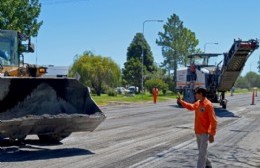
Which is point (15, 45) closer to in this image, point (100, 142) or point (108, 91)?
point (100, 142)

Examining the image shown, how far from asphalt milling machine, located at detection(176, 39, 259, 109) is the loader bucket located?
15323mm

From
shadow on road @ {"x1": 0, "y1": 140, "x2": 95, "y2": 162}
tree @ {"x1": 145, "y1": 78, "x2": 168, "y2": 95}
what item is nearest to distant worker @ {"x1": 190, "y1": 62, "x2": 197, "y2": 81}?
shadow on road @ {"x1": 0, "y1": 140, "x2": 95, "y2": 162}

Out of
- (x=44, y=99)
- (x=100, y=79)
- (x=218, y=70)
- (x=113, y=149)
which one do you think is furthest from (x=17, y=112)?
(x=100, y=79)

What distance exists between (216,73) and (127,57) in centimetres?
6567

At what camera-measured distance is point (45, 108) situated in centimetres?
1166

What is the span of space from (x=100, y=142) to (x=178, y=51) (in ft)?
256

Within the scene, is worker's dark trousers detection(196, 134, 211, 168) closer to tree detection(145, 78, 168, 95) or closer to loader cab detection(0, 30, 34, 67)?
loader cab detection(0, 30, 34, 67)

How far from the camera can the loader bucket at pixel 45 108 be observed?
10.7m

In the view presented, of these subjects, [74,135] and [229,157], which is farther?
[74,135]

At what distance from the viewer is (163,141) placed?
44.5 ft

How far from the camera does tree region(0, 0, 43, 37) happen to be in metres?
35.4

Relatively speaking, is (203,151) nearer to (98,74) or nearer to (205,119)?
(205,119)

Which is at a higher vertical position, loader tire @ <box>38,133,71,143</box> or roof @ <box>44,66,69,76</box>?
roof @ <box>44,66,69,76</box>

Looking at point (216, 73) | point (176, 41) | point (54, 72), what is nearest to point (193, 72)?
point (216, 73)
